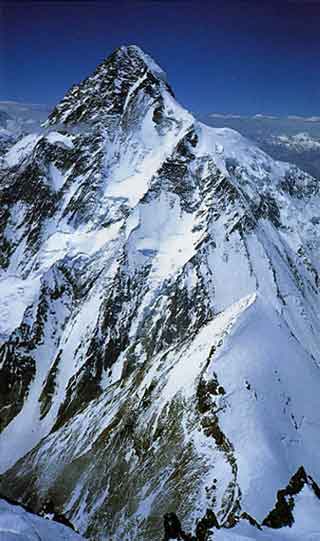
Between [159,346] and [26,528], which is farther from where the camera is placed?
[159,346]

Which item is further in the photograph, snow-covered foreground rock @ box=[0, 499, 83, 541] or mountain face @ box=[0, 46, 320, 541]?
mountain face @ box=[0, 46, 320, 541]

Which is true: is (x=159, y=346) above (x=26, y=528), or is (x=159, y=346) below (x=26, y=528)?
below

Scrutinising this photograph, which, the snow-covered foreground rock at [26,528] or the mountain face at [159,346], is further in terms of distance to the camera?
the mountain face at [159,346]

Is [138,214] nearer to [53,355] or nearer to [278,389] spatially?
[53,355]

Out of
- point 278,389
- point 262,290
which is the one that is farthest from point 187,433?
point 262,290
